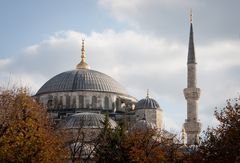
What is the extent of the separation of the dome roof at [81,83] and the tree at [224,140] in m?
35.5

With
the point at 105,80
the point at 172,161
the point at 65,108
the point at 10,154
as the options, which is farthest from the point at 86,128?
the point at 10,154

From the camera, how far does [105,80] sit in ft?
227

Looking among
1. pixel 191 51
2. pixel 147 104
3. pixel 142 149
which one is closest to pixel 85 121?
pixel 147 104

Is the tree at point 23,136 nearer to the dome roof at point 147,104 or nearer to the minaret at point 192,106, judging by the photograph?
the minaret at point 192,106

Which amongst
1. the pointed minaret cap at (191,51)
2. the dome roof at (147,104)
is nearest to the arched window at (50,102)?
the dome roof at (147,104)

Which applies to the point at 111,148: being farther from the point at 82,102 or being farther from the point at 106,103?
the point at 106,103

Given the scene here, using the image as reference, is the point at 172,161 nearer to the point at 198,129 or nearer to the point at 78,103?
the point at 198,129

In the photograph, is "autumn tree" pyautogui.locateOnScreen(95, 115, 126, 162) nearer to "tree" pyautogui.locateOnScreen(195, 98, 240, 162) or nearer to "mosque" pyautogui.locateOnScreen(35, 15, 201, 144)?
"tree" pyautogui.locateOnScreen(195, 98, 240, 162)

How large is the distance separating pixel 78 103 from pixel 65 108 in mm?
1250

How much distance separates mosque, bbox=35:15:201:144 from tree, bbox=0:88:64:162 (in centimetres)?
2599

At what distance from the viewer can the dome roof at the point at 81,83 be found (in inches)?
2630

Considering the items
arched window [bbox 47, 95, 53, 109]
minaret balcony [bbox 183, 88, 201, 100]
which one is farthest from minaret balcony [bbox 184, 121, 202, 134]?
arched window [bbox 47, 95, 53, 109]

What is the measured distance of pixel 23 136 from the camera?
31594 millimetres

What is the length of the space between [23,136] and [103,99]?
35.0 m
